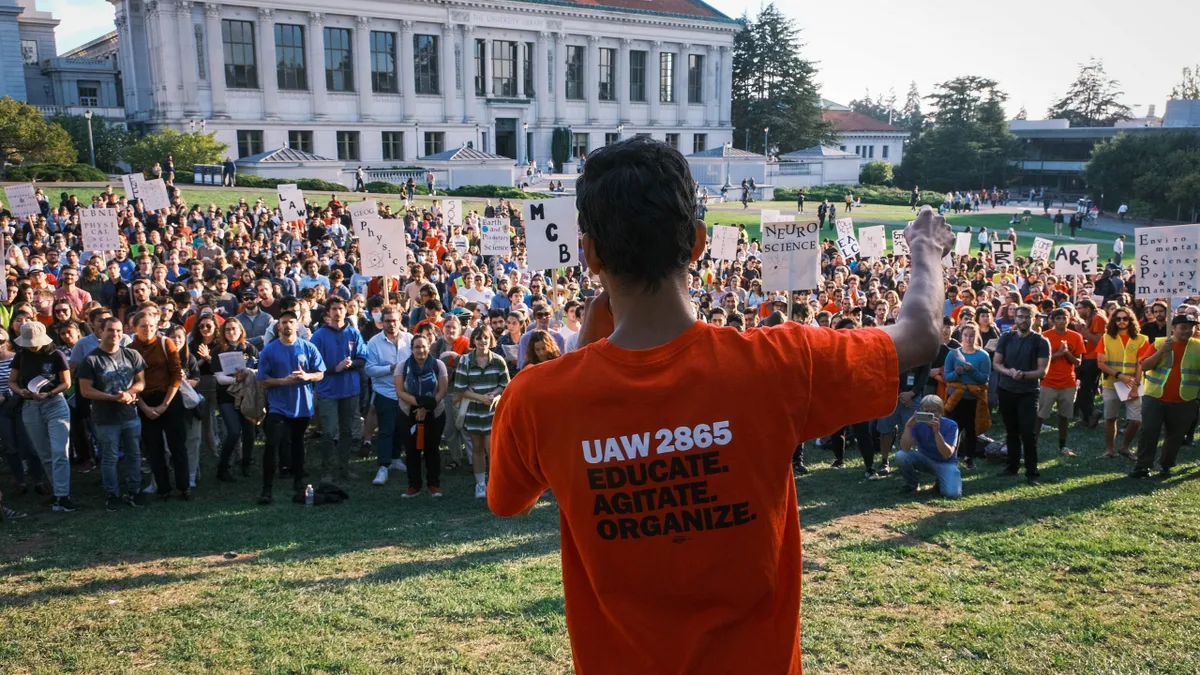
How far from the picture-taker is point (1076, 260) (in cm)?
1955

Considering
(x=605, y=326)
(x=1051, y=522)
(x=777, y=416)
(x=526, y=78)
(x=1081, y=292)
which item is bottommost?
(x=1051, y=522)

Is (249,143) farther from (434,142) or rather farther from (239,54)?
(434,142)

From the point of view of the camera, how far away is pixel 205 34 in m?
58.2

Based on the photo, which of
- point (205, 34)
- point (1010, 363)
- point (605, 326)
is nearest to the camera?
point (605, 326)

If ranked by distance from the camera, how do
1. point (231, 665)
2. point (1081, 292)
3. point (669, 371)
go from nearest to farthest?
1. point (669, 371)
2. point (231, 665)
3. point (1081, 292)

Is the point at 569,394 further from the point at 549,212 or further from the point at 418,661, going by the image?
the point at 549,212

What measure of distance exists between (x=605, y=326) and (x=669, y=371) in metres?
0.29

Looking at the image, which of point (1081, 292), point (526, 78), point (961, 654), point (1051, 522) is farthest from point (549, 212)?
point (526, 78)

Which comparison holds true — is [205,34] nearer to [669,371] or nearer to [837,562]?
[837,562]

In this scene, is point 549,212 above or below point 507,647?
above

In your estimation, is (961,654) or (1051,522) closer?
(961,654)

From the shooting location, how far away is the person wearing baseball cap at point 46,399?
9156mm

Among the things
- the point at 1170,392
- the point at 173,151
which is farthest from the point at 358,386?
the point at 173,151

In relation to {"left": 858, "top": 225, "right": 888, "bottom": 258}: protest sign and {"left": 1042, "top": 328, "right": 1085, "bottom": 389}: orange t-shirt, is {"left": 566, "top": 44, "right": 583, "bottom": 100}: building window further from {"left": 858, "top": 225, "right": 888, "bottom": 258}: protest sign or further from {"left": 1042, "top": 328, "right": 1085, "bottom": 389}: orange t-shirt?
{"left": 1042, "top": 328, "right": 1085, "bottom": 389}: orange t-shirt
